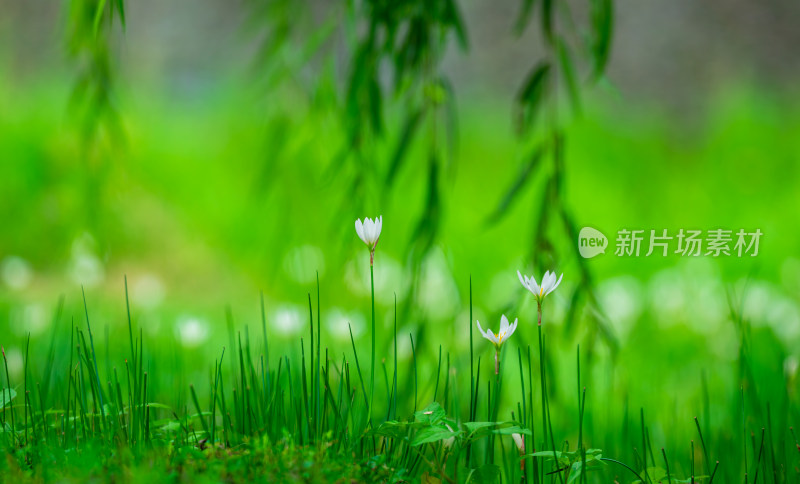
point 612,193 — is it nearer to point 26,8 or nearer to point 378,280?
point 378,280

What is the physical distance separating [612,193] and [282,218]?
2308mm

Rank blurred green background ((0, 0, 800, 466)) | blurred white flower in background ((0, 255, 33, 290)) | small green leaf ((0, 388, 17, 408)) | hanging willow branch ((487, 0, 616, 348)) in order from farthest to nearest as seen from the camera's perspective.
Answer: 1. blurred white flower in background ((0, 255, 33, 290))
2. blurred green background ((0, 0, 800, 466))
3. hanging willow branch ((487, 0, 616, 348))
4. small green leaf ((0, 388, 17, 408))

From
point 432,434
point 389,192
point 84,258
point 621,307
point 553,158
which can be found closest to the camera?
point 432,434

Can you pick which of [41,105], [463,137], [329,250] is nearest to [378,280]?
[329,250]

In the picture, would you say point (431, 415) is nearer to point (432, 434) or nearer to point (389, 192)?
point (432, 434)

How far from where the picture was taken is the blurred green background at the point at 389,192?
6.24 feet

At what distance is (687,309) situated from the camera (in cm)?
287

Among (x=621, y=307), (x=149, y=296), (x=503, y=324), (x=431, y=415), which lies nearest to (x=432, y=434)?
(x=431, y=415)

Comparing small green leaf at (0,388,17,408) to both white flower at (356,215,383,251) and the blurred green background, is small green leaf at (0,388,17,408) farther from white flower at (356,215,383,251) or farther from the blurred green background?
the blurred green background

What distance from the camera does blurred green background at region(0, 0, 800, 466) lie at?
190 centimetres

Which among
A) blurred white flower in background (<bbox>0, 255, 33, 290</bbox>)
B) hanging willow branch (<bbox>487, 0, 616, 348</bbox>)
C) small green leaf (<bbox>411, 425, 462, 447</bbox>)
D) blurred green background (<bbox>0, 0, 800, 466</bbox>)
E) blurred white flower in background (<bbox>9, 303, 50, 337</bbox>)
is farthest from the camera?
blurred white flower in background (<bbox>0, 255, 33, 290</bbox>)

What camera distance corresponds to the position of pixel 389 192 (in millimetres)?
1657

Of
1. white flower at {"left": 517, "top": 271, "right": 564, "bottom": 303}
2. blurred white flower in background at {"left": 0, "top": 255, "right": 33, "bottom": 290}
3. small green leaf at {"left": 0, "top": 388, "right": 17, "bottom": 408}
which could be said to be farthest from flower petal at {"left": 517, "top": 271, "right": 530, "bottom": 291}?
blurred white flower in background at {"left": 0, "top": 255, "right": 33, "bottom": 290}

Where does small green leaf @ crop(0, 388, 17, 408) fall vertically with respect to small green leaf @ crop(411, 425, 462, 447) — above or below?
above
